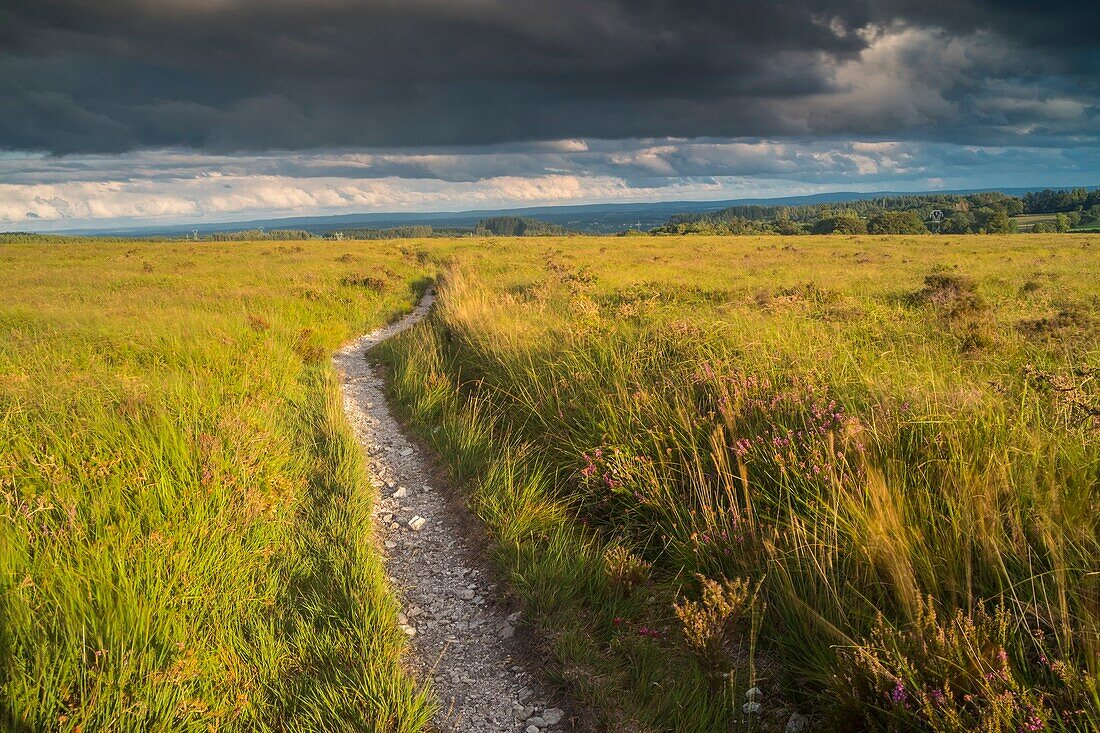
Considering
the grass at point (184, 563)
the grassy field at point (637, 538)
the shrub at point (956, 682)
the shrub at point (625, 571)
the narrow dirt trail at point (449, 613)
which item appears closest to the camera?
the shrub at point (956, 682)

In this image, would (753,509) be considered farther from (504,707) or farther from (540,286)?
(540,286)

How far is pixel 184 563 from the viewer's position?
3.83 meters

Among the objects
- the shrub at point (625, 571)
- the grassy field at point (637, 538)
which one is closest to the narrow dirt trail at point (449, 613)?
the grassy field at point (637, 538)

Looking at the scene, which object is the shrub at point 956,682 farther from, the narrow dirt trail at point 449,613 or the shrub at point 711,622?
the narrow dirt trail at point 449,613

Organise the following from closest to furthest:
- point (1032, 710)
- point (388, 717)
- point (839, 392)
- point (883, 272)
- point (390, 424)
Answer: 1. point (1032, 710)
2. point (388, 717)
3. point (839, 392)
4. point (390, 424)
5. point (883, 272)

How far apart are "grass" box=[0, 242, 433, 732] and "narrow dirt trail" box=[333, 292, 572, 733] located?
10.5 inches

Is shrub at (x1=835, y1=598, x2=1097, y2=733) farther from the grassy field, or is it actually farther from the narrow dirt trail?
the narrow dirt trail

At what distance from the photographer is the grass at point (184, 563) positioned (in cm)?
297

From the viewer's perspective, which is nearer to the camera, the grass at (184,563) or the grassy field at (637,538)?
the grassy field at (637,538)

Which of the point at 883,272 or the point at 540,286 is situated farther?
the point at 883,272

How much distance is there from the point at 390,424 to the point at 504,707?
5.99 m

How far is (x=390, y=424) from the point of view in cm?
895

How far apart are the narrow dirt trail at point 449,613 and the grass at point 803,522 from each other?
0.99 ft

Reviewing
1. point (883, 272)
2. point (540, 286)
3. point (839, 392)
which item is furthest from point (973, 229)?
point (839, 392)
